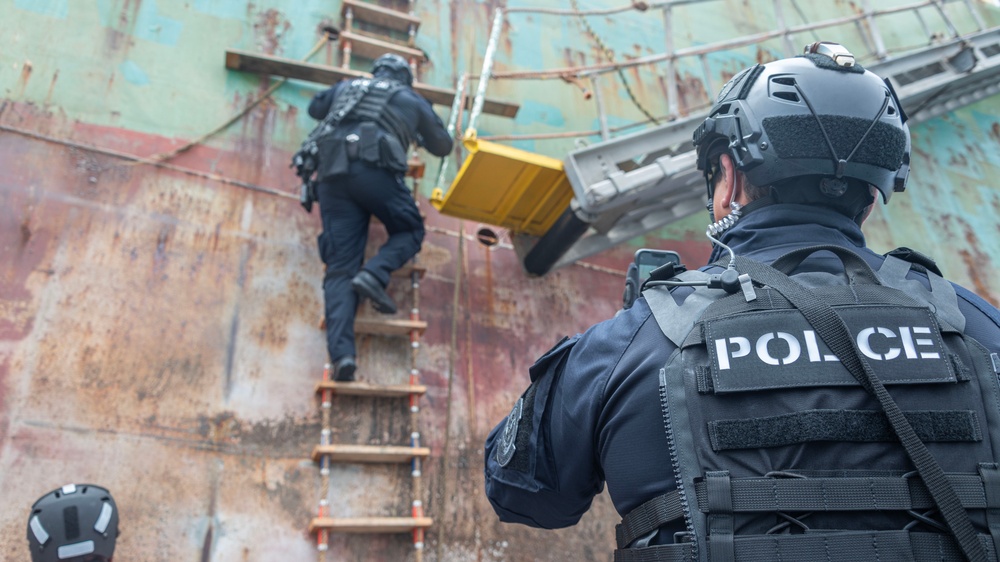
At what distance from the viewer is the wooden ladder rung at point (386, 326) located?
4.52m

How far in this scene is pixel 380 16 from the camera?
6.00 meters

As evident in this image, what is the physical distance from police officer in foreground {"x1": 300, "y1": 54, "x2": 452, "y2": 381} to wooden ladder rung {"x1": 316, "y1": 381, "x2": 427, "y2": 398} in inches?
3.1

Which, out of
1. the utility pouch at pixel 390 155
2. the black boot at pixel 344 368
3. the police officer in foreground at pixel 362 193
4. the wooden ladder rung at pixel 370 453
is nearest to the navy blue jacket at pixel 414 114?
the police officer in foreground at pixel 362 193

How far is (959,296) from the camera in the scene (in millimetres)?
1664

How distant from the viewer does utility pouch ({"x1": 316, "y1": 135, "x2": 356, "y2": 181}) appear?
4.46 m

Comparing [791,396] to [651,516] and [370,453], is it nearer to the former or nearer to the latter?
[651,516]

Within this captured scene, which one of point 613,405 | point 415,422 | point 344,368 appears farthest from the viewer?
point 415,422

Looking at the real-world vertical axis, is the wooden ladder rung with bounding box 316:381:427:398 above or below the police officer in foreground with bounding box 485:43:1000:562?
above

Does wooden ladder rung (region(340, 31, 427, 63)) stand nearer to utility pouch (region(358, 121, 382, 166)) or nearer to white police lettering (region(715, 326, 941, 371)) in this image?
utility pouch (region(358, 121, 382, 166))

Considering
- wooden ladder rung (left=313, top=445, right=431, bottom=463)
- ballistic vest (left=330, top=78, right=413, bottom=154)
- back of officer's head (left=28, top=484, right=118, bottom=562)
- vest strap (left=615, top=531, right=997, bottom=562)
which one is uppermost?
ballistic vest (left=330, top=78, right=413, bottom=154)

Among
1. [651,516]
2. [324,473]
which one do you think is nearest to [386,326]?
[324,473]

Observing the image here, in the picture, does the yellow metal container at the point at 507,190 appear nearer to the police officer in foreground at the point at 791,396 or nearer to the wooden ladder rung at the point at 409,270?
the wooden ladder rung at the point at 409,270

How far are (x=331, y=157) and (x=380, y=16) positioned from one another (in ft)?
6.50

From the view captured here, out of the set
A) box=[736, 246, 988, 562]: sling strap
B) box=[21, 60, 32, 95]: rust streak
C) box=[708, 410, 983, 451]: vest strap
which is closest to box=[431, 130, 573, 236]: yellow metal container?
box=[21, 60, 32, 95]: rust streak
